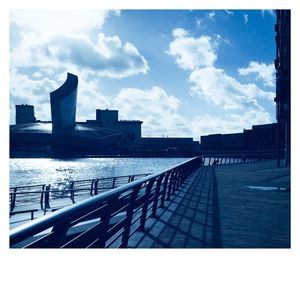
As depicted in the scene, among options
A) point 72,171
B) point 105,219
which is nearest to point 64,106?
point 72,171

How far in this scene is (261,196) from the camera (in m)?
11.6

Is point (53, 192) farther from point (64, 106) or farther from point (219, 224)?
point (64, 106)

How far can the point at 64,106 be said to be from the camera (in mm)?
140625

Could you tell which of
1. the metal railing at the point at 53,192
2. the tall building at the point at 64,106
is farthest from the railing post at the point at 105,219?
the tall building at the point at 64,106

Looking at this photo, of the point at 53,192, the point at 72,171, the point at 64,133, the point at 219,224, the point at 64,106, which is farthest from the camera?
the point at 64,106

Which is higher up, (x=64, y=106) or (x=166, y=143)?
(x=64, y=106)

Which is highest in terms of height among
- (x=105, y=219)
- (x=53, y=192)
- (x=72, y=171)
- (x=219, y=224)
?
(x=105, y=219)

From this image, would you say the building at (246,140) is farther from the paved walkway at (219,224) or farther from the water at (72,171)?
the paved walkway at (219,224)

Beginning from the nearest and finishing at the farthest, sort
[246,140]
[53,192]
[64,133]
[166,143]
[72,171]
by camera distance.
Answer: [53,192] < [72,171] < [246,140] < [64,133] < [166,143]

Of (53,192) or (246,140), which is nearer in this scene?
(53,192)
